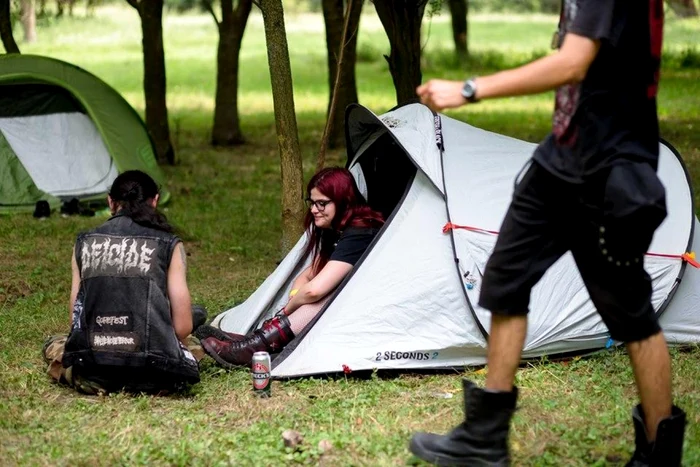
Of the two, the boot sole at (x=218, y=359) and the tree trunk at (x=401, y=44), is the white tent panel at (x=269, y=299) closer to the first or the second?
the boot sole at (x=218, y=359)

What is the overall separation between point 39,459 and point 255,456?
2.63 ft

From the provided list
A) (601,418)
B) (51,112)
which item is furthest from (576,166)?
(51,112)

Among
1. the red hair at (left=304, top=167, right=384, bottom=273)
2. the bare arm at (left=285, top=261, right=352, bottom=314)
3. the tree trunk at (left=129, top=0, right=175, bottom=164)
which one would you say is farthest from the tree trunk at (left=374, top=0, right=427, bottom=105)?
the tree trunk at (left=129, top=0, right=175, bottom=164)

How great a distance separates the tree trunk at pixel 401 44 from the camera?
26.7 ft

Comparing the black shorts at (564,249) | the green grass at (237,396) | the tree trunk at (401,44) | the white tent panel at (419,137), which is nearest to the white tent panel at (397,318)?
the green grass at (237,396)

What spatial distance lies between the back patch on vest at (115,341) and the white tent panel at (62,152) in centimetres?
570

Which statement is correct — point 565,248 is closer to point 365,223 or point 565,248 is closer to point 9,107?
point 365,223

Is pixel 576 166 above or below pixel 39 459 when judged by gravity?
above

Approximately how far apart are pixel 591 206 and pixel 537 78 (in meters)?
0.48

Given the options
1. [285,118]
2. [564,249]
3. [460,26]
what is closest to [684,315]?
[564,249]

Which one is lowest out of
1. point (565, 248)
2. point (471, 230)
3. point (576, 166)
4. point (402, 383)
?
point (402, 383)

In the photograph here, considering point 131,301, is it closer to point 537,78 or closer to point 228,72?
point 537,78

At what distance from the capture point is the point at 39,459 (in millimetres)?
3947

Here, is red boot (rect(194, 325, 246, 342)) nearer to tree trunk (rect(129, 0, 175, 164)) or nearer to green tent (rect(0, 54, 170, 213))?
green tent (rect(0, 54, 170, 213))
